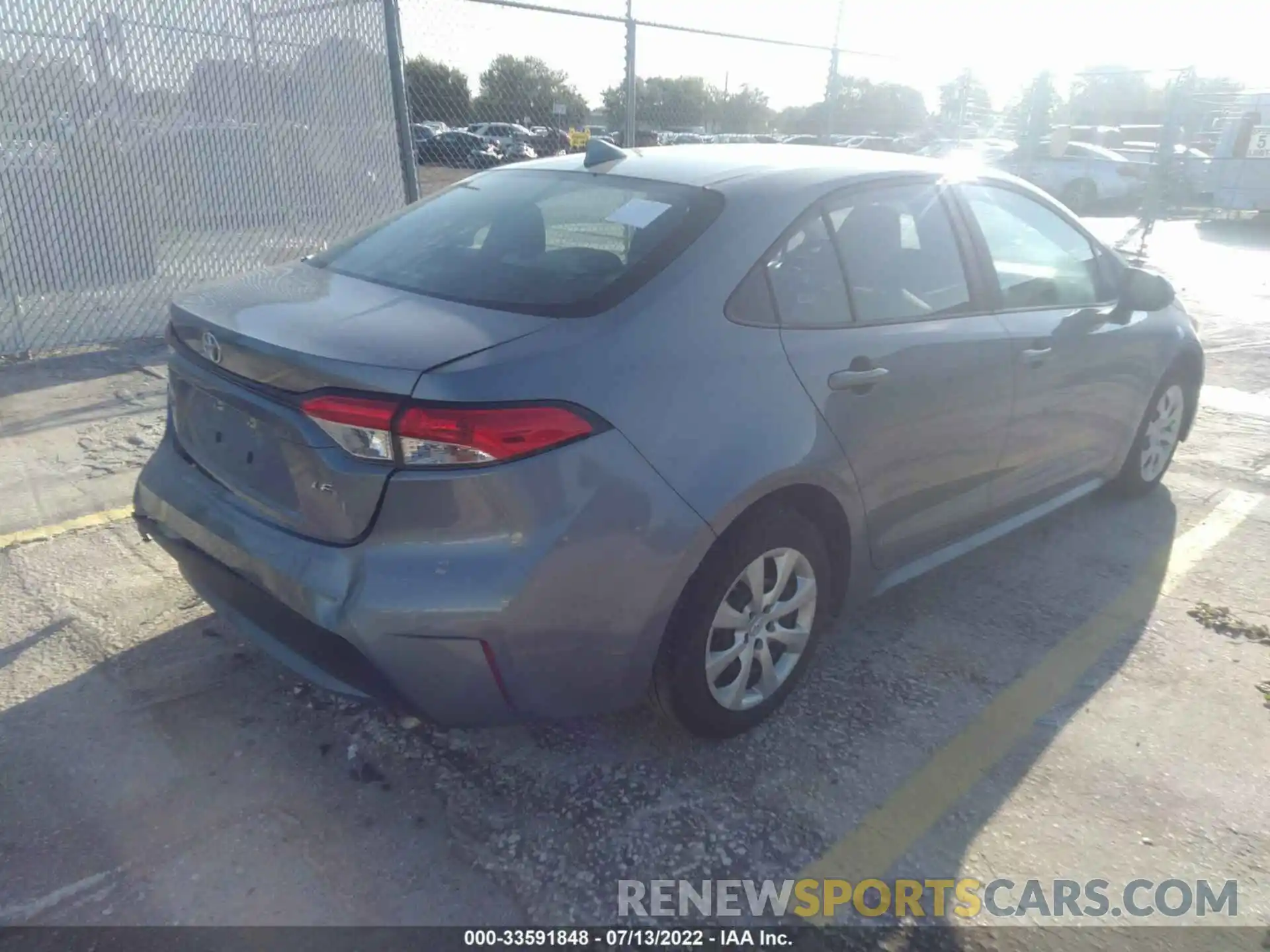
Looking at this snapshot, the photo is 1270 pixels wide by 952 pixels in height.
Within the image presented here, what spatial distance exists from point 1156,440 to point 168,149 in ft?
21.3

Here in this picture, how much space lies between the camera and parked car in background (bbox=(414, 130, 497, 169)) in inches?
350

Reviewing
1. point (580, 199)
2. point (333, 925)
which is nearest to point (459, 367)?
point (580, 199)

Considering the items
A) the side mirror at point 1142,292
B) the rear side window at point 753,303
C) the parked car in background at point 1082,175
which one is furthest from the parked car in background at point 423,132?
the parked car in background at point 1082,175

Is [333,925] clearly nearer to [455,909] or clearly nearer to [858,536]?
[455,909]

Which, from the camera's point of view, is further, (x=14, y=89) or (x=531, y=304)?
(x=14, y=89)

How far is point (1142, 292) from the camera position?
4297 mm

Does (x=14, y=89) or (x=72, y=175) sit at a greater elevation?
(x=14, y=89)

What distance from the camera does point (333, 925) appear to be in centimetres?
223

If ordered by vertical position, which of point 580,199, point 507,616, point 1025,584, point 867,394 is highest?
point 580,199

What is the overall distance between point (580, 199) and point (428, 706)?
1.63 meters

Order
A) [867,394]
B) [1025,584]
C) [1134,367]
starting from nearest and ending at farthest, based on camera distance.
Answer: [867,394] → [1025,584] → [1134,367]

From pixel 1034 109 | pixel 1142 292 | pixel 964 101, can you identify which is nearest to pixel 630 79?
pixel 1142 292

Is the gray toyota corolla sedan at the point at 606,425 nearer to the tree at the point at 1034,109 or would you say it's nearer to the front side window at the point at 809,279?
the front side window at the point at 809,279

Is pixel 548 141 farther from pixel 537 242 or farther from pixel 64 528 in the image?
pixel 537 242
